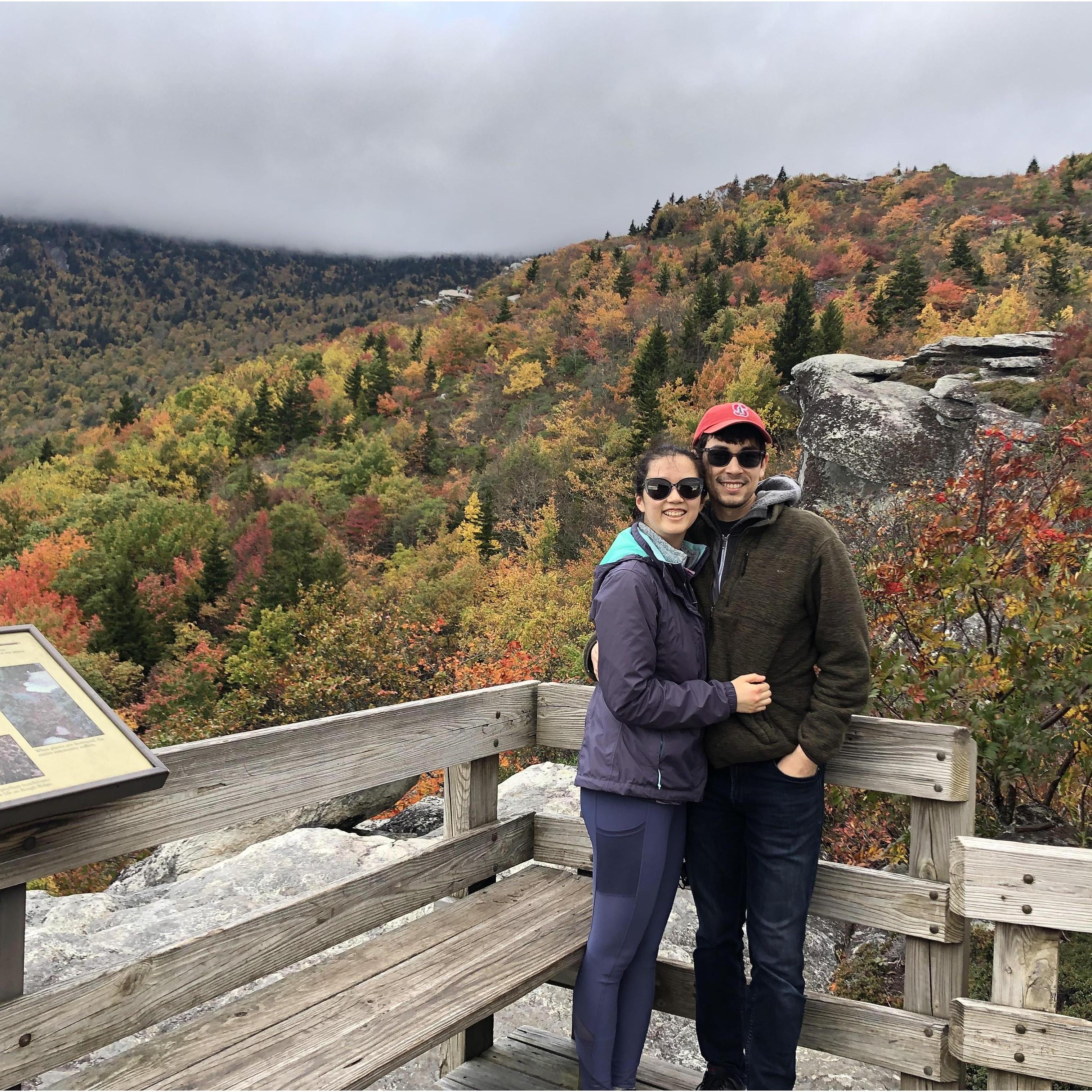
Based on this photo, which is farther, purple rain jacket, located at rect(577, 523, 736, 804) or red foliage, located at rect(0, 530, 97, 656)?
red foliage, located at rect(0, 530, 97, 656)

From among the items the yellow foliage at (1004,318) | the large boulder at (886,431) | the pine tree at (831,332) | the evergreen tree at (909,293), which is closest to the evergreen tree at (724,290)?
the evergreen tree at (909,293)

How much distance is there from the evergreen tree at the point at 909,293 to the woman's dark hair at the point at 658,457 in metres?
36.1

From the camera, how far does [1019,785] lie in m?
4.41

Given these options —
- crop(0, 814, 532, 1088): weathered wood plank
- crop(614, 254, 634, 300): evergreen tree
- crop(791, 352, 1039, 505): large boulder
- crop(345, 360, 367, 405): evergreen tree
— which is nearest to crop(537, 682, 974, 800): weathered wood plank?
crop(0, 814, 532, 1088): weathered wood plank

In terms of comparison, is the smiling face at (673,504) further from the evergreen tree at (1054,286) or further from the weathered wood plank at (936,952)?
the evergreen tree at (1054,286)

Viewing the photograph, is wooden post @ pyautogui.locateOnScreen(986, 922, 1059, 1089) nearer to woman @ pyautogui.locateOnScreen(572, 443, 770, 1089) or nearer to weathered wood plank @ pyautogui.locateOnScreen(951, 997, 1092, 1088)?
weathered wood plank @ pyautogui.locateOnScreen(951, 997, 1092, 1088)

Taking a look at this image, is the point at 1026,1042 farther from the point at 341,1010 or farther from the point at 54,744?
the point at 54,744

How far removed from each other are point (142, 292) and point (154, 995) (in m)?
180

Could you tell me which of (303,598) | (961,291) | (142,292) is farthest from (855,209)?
(142,292)

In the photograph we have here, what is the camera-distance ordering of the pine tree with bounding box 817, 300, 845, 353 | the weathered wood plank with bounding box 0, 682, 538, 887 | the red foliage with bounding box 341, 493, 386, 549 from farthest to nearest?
the red foliage with bounding box 341, 493, 386, 549 → the pine tree with bounding box 817, 300, 845, 353 → the weathered wood plank with bounding box 0, 682, 538, 887

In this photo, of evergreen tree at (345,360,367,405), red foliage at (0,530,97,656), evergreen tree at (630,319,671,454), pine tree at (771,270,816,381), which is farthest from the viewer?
evergreen tree at (345,360,367,405)

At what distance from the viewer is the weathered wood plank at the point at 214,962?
176cm

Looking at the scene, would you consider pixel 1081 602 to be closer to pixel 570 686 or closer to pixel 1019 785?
pixel 1019 785

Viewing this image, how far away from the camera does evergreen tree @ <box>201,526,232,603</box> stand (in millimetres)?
33906
